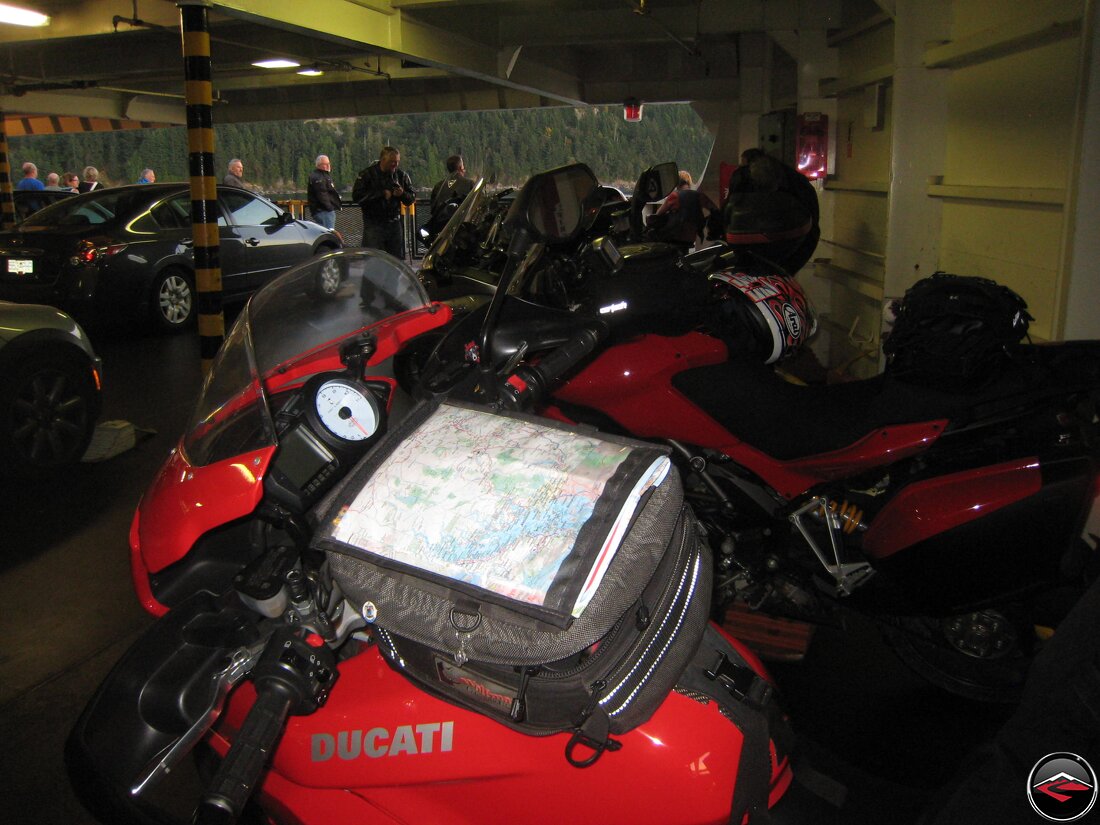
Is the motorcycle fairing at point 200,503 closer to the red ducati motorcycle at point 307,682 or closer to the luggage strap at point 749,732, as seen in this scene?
the red ducati motorcycle at point 307,682

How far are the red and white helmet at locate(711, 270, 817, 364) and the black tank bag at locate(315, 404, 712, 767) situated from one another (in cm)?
183

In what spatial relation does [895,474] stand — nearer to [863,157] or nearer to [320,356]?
[320,356]

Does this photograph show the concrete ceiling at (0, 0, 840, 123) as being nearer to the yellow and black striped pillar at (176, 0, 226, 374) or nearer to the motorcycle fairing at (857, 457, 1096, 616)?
the yellow and black striped pillar at (176, 0, 226, 374)

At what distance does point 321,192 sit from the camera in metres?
12.9

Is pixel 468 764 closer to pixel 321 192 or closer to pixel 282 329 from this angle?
pixel 282 329

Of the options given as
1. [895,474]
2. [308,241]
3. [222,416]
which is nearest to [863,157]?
[895,474]

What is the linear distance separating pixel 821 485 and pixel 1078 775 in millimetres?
1493

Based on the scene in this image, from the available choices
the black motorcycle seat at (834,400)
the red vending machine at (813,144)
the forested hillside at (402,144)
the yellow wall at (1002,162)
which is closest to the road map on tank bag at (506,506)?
the black motorcycle seat at (834,400)

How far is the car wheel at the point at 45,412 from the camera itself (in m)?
4.43

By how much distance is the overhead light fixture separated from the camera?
9156 mm

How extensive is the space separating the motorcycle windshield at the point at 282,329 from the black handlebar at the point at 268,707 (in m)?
0.32

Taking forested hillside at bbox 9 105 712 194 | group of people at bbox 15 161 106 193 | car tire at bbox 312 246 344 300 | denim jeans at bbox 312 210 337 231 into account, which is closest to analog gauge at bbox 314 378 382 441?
car tire at bbox 312 246 344 300

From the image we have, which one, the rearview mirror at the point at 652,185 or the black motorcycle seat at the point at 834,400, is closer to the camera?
the black motorcycle seat at the point at 834,400

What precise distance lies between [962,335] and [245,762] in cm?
212
